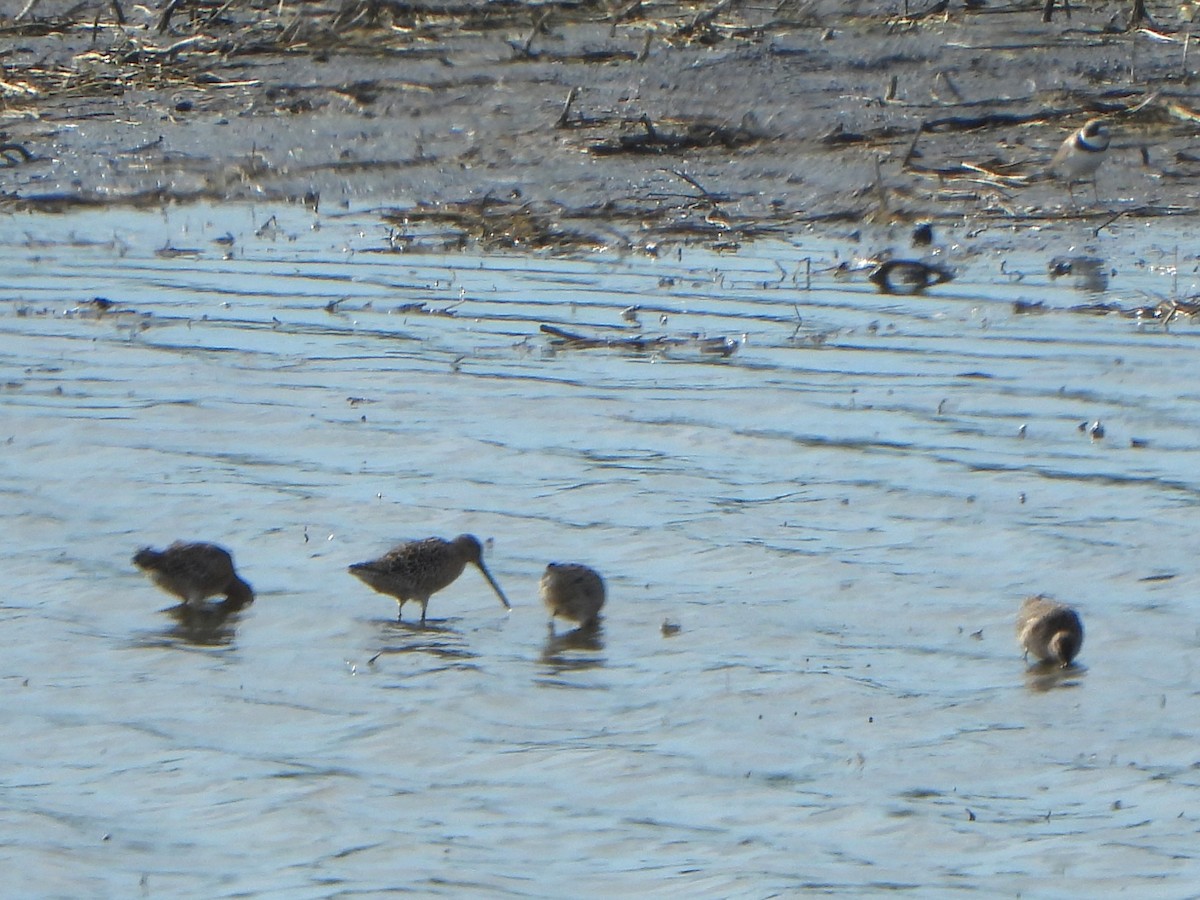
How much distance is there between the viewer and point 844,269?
1169 cm

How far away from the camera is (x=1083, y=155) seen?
12953 mm

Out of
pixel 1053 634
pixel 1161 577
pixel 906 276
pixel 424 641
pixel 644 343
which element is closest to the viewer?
pixel 1053 634

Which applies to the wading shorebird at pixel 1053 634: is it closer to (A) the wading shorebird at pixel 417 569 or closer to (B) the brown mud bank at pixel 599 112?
(A) the wading shorebird at pixel 417 569

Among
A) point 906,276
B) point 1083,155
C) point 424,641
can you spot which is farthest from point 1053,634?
point 1083,155

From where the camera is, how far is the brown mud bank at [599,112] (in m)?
13.4

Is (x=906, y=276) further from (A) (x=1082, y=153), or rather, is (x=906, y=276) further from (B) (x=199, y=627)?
(B) (x=199, y=627)

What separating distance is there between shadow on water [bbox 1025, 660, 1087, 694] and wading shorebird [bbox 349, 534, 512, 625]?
62.4 inches

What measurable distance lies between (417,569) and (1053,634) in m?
1.79

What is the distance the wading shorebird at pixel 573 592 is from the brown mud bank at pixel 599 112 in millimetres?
6229

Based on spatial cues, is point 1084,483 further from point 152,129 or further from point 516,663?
point 152,129

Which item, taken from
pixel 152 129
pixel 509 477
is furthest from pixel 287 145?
pixel 509 477

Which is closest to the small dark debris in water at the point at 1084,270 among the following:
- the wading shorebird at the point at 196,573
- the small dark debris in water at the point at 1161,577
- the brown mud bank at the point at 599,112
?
the brown mud bank at the point at 599,112

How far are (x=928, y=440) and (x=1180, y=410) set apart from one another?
41.4 inches

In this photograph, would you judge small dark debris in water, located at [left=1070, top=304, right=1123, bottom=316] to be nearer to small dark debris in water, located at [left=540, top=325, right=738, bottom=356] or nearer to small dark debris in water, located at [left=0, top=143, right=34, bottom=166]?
small dark debris in water, located at [left=540, top=325, right=738, bottom=356]
